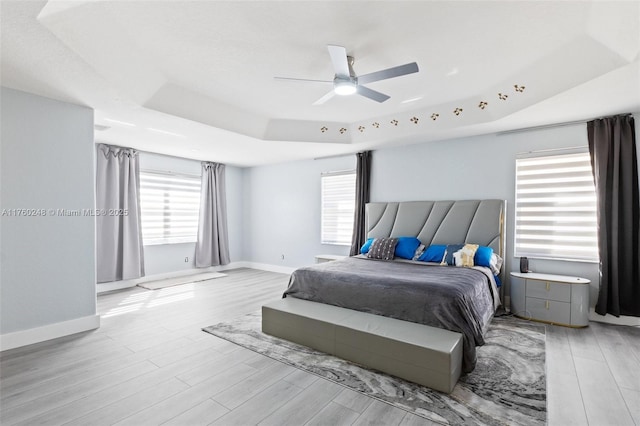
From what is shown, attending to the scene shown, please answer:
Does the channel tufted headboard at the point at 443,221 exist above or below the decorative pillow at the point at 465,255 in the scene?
above

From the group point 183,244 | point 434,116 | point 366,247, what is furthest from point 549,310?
point 183,244

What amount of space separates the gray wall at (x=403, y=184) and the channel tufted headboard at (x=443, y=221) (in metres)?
0.18

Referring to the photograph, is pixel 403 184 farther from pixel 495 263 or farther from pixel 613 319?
pixel 613 319

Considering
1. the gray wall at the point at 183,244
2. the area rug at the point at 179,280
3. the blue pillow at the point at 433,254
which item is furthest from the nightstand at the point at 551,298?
the gray wall at the point at 183,244

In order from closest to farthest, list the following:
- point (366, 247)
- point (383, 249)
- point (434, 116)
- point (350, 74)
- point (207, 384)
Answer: point (207, 384)
point (350, 74)
point (434, 116)
point (383, 249)
point (366, 247)

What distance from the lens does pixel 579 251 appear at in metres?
3.82

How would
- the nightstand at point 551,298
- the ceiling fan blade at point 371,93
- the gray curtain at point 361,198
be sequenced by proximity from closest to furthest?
the ceiling fan blade at point 371,93 < the nightstand at point 551,298 < the gray curtain at point 361,198

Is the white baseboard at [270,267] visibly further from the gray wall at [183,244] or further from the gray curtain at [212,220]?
the gray curtain at [212,220]

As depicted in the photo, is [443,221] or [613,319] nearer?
[613,319]

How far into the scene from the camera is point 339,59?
242 cm

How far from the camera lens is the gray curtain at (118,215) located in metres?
5.14

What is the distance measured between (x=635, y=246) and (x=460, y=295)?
2.62m

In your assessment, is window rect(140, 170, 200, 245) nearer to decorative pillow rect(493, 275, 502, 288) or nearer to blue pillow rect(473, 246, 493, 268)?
blue pillow rect(473, 246, 493, 268)

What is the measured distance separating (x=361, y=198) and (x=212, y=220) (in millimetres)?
3490
